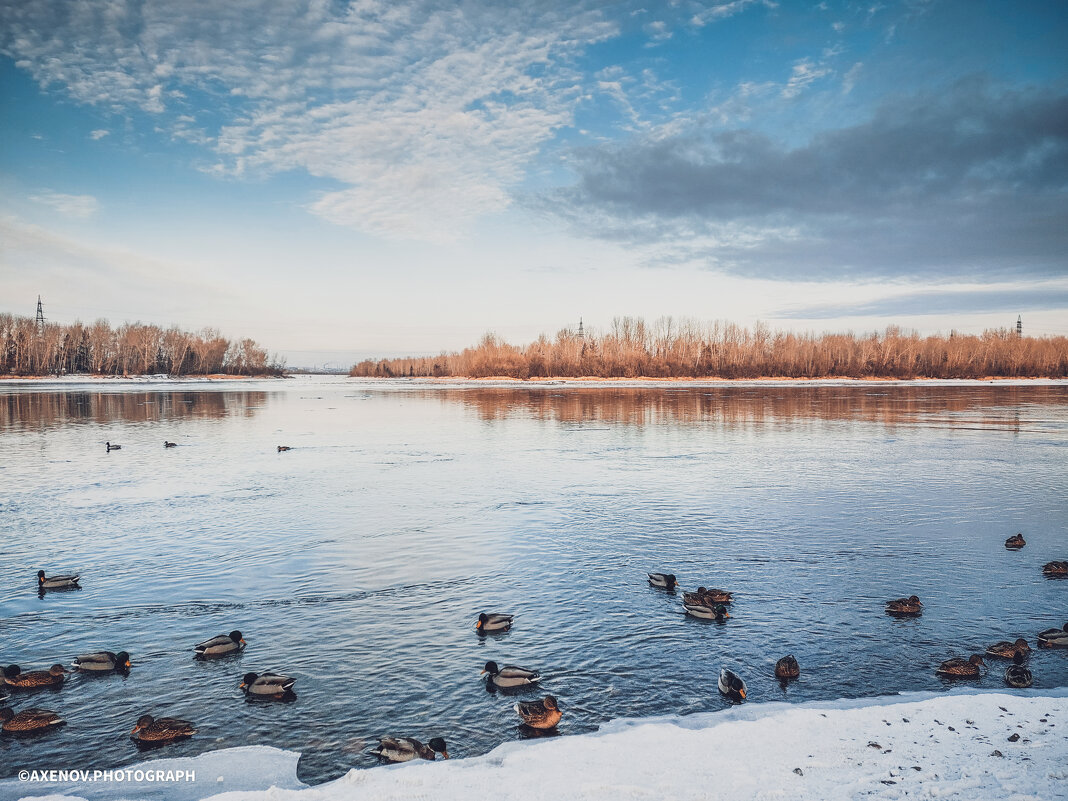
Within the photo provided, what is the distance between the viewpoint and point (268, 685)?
6.04 metres

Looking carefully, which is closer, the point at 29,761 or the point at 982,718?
the point at 29,761

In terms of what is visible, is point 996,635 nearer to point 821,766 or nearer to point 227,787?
point 821,766

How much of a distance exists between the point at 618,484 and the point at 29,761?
1256 centimetres

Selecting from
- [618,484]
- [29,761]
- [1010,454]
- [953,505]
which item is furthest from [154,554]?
[1010,454]

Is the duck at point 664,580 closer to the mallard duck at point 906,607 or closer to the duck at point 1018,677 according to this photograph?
the mallard duck at point 906,607

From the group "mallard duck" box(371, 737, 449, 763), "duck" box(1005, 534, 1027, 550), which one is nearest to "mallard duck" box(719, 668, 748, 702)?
"mallard duck" box(371, 737, 449, 763)

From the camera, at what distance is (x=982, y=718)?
548 centimetres

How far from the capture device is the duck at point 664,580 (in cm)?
869

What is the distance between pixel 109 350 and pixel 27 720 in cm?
11668

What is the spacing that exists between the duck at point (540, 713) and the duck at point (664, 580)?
345 centimetres

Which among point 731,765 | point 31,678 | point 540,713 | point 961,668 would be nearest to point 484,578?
point 540,713

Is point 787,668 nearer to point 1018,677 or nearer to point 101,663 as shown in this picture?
point 1018,677

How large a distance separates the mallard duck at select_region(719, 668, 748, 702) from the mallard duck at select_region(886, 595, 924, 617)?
2.87 meters

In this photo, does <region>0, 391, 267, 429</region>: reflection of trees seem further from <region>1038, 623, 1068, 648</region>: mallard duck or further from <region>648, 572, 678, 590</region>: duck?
<region>1038, 623, 1068, 648</region>: mallard duck
